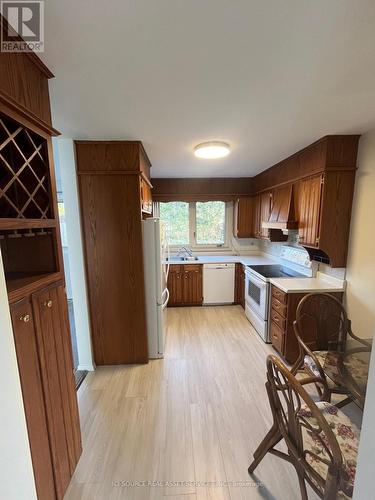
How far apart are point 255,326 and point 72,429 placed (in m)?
2.53

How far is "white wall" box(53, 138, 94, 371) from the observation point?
7.09 feet

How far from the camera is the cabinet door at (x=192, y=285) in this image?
4012 millimetres

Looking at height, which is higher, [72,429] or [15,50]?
[15,50]

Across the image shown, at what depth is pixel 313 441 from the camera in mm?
1204

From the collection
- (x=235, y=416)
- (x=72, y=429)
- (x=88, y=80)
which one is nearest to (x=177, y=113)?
(x=88, y=80)

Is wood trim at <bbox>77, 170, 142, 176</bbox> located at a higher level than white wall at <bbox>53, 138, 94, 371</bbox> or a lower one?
higher

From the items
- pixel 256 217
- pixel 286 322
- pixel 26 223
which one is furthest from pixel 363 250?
pixel 26 223

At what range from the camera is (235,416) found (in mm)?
1862

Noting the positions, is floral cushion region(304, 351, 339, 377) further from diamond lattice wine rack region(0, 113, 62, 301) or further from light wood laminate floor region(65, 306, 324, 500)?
diamond lattice wine rack region(0, 113, 62, 301)

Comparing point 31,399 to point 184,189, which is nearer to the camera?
point 31,399

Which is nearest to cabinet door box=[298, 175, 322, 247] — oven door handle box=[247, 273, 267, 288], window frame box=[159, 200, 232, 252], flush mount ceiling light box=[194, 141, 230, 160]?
oven door handle box=[247, 273, 267, 288]

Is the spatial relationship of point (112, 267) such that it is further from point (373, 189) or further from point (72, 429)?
point (373, 189)

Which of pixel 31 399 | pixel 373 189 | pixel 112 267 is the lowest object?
Result: pixel 31 399

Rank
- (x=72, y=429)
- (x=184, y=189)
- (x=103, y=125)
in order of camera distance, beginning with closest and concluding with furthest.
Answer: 1. (x=72, y=429)
2. (x=103, y=125)
3. (x=184, y=189)
